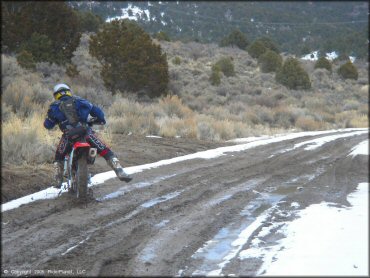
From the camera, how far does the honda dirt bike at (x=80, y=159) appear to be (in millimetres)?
6766

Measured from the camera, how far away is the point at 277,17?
10.8 metres

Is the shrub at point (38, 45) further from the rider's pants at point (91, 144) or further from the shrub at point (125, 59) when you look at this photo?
the shrub at point (125, 59)

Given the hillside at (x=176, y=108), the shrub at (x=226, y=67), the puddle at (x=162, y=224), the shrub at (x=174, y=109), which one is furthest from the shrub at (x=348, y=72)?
the puddle at (x=162, y=224)

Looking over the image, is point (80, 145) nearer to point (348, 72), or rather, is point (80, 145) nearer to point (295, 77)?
point (295, 77)

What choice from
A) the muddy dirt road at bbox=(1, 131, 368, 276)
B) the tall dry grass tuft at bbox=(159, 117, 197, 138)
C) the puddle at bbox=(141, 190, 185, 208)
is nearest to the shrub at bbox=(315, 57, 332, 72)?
the tall dry grass tuft at bbox=(159, 117, 197, 138)

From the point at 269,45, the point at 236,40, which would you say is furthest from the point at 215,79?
the point at 236,40

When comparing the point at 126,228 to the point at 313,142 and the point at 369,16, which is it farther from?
the point at 313,142

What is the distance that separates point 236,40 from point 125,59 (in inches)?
1434

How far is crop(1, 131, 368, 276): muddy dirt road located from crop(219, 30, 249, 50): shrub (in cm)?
4736

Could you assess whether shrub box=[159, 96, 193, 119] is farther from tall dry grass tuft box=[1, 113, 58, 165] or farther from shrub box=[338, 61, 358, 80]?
shrub box=[338, 61, 358, 80]

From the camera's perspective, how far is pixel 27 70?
62.1ft

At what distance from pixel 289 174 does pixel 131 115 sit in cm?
789

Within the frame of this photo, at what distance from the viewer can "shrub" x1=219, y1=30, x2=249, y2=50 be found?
56312mm

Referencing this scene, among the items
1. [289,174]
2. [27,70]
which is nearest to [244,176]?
[289,174]
